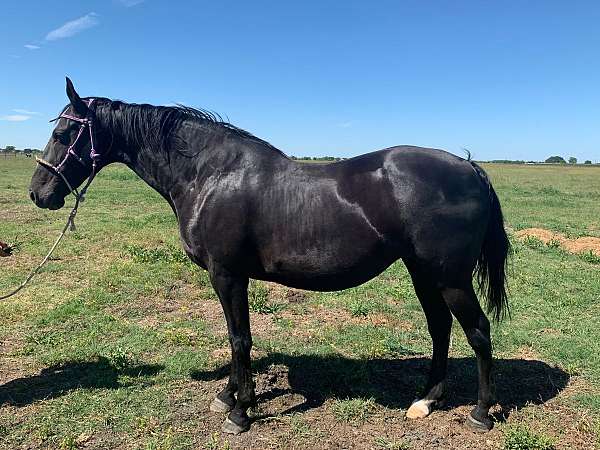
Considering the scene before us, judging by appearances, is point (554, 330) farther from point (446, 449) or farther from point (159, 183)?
point (159, 183)

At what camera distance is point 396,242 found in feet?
12.3

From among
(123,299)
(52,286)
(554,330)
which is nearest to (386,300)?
(554,330)

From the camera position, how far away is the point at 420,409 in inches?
159

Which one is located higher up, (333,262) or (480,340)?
(333,262)

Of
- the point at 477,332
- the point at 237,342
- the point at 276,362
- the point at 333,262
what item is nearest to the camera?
the point at 333,262

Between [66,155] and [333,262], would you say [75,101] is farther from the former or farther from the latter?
[333,262]

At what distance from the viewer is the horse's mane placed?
4.09 m

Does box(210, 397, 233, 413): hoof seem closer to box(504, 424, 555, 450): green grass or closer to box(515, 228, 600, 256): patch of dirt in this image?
box(504, 424, 555, 450): green grass

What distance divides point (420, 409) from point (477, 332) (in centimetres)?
87

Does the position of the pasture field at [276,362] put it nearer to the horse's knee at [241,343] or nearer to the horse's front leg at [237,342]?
the horse's front leg at [237,342]

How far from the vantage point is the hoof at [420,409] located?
4020mm

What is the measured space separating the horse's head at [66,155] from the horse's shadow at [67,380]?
1764 millimetres

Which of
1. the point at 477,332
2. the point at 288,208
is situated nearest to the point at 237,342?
the point at 288,208

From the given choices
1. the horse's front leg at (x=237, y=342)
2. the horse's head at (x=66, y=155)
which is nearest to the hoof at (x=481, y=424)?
the horse's front leg at (x=237, y=342)
